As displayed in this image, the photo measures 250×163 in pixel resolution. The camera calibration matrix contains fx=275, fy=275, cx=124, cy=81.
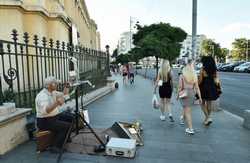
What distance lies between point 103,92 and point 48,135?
8875mm

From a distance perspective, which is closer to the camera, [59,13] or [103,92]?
[103,92]

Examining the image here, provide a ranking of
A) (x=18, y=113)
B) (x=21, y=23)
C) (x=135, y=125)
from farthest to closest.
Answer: (x=21, y=23), (x=135, y=125), (x=18, y=113)

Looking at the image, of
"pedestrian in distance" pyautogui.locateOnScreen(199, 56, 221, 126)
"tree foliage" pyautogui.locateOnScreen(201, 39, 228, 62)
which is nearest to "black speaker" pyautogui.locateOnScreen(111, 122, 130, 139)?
"pedestrian in distance" pyautogui.locateOnScreen(199, 56, 221, 126)

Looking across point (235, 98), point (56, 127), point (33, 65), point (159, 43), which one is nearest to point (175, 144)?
point (56, 127)

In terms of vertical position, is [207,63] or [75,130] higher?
[207,63]

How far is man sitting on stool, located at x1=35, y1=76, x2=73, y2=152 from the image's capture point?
492 centimetres

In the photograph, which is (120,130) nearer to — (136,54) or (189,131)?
(189,131)

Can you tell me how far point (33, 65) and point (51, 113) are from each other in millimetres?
2185

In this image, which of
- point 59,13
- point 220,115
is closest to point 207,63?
point 220,115

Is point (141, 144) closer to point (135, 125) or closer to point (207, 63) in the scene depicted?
point (135, 125)

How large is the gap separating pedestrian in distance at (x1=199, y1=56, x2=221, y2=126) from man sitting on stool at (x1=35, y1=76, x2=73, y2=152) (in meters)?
3.96

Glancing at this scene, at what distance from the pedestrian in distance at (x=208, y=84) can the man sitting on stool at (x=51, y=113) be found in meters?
3.96

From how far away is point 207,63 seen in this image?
7.26m

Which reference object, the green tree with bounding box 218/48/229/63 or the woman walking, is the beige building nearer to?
the woman walking
